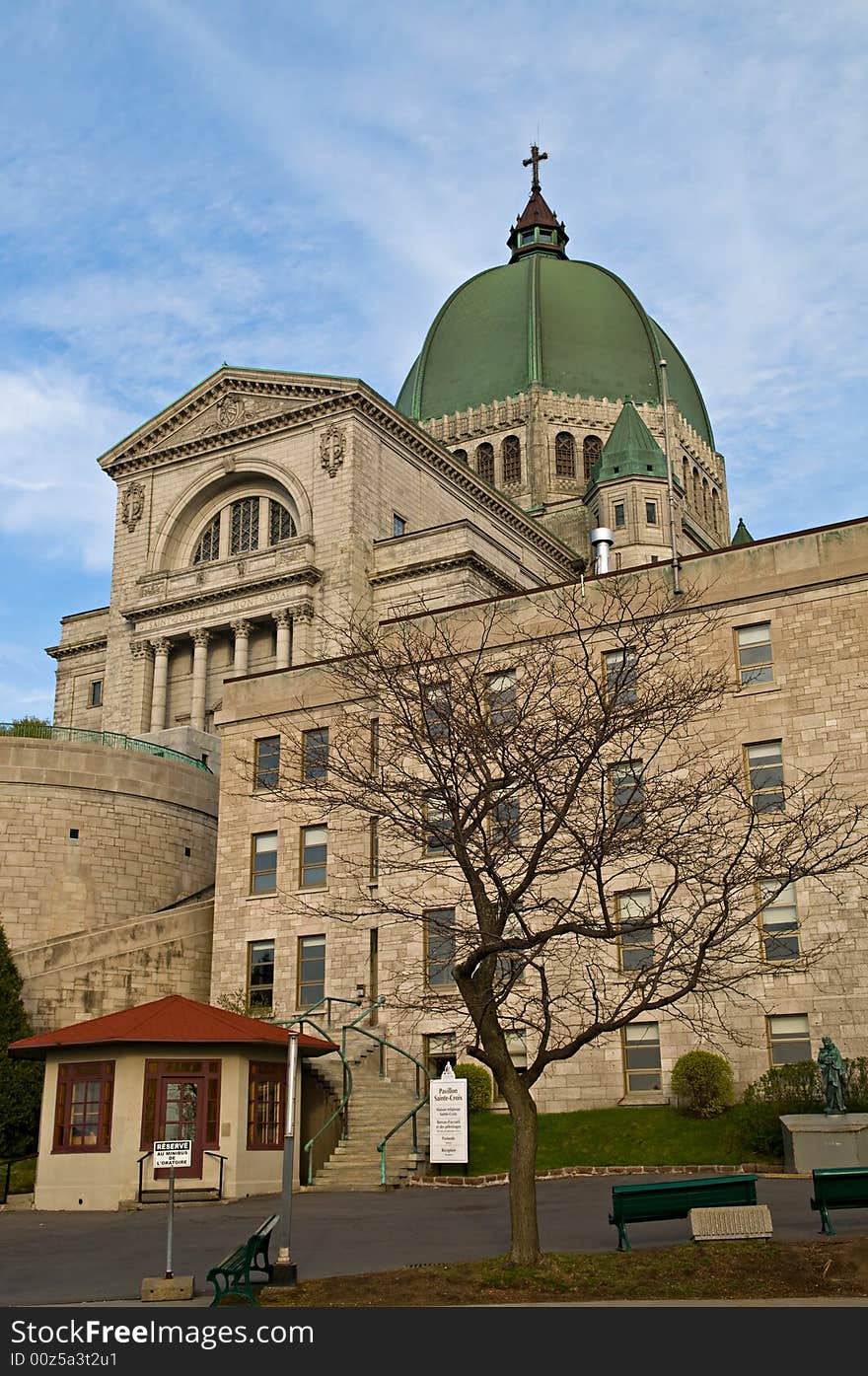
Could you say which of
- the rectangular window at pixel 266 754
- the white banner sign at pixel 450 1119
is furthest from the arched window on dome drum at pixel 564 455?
the white banner sign at pixel 450 1119

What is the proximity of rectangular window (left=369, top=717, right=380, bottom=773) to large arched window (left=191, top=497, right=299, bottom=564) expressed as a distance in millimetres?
32557

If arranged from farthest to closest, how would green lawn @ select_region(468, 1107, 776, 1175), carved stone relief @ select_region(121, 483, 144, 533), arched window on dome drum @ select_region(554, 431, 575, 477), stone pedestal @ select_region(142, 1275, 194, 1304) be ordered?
arched window on dome drum @ select_region(554, 431, 575, 477) → carved stone relief @ select_region(121, 483, 144, 533) → green lawn @ select_region(468, 1107, 776, 1175) → stone pedestal @ select_region(142, 1275, 194, 1304)

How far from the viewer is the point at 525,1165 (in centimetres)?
1648

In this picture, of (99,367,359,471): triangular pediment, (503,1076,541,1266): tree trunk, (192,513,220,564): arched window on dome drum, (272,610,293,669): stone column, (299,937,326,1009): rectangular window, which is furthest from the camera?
(192,513,220,564): arched window on dome drum

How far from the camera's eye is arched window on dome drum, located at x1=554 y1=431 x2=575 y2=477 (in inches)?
3538

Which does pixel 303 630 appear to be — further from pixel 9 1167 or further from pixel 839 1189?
pixel 839 1189

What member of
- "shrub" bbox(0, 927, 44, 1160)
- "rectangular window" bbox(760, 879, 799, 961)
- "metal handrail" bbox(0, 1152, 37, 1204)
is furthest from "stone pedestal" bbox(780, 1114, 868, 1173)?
"shrub" bbox(0, 927, 44, 1160)

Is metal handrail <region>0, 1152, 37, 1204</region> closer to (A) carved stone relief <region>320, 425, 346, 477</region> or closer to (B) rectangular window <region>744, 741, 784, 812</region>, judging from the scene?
(B) rectangular window <region>744, 741, 784, 812</region>

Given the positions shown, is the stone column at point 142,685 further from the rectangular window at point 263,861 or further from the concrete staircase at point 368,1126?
the concrete staircase at point 368,1126

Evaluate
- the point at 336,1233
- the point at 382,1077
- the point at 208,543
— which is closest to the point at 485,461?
the point at 208,543

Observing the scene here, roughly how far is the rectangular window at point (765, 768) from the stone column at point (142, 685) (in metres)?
38.7

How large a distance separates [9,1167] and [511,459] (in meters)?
67.5

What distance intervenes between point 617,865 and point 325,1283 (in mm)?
19054
